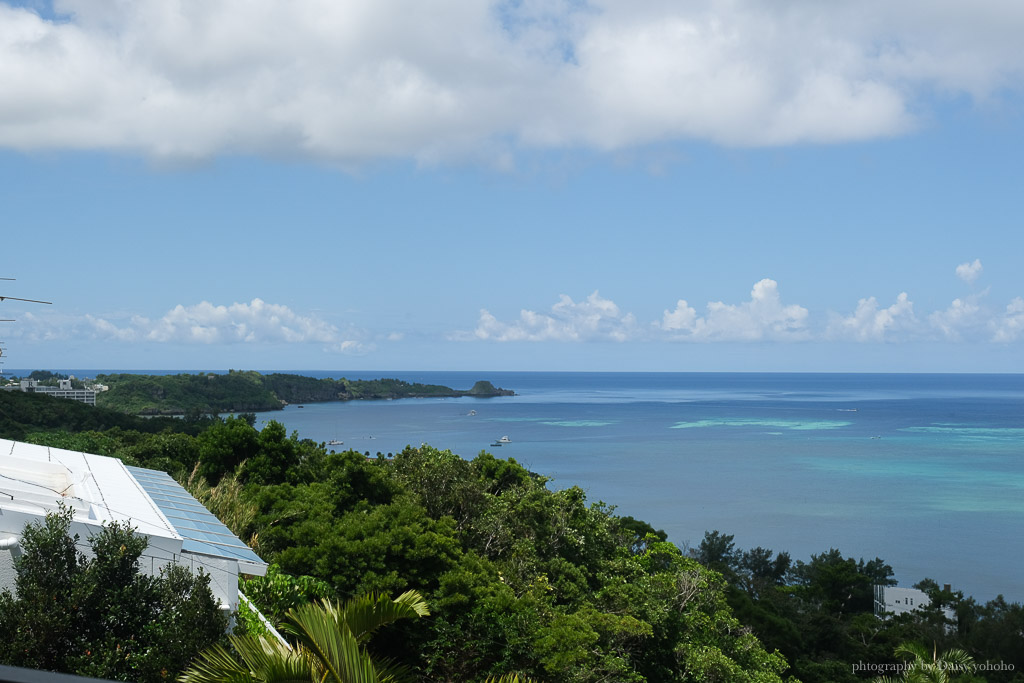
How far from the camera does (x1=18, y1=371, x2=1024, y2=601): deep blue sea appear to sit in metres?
50.7

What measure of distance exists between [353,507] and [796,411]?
141 meters

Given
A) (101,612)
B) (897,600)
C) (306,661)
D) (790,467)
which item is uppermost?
(306,661)

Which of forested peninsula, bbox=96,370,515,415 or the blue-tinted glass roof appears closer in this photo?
the blue-tinted glass roof

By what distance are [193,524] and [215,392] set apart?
12673 cm

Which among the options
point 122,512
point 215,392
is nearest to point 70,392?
point 215,392

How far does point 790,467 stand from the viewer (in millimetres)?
76188

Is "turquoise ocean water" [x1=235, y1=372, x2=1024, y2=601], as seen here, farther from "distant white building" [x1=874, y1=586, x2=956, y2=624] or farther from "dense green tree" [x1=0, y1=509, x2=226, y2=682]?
"dense green tree" [x1=0, y1=509, x2=226, y2=682]

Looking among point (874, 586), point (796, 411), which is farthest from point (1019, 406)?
point (874, 586)

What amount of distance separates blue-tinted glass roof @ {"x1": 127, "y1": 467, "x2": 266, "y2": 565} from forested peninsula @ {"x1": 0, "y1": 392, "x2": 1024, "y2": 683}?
73 centimetres

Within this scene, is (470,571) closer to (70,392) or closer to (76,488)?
(76,488)

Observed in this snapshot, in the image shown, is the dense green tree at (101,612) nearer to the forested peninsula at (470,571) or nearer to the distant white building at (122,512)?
the forested peninsula at (470,571)

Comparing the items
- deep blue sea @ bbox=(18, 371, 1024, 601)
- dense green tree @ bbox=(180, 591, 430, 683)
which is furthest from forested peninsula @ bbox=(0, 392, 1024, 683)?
deep blue sea @ bbox=(18, 371, 1024, 601)

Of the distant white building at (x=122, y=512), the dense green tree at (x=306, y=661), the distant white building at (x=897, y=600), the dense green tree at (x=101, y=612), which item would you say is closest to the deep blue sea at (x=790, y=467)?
the distant white building at (x=897, y=600)

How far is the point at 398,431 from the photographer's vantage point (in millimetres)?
100312
